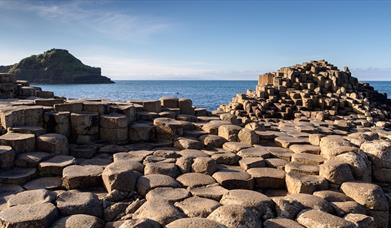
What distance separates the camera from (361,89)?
35.2 m

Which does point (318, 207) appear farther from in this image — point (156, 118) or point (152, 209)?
point (156, 118)

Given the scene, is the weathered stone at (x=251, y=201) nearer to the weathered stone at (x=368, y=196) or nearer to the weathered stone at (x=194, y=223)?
the weathered stone at (x=194, y=223)

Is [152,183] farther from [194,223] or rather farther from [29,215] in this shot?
[29,215]

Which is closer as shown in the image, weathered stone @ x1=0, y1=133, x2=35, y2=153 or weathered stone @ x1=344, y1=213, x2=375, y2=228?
weathered stone @ x1=344, y1=213, x2=375, y2=228

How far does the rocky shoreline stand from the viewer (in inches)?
181

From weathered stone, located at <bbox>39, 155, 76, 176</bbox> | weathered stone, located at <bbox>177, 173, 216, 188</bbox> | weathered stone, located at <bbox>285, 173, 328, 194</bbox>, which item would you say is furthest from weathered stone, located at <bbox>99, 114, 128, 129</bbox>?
weathered stone, located at <bbox>285, 173, 328, 194</bbox>

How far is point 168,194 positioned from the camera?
17.2 feet

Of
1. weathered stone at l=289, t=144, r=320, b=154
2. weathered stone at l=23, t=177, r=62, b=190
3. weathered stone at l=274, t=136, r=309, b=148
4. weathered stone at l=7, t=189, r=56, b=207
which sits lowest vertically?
weathered stone at l=23, t=177, r=62, b=190

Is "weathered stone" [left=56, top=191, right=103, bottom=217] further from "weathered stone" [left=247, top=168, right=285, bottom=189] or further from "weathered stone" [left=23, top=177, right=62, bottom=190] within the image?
"weathered stone" [left=247, top=168, right=285, bottom=189]

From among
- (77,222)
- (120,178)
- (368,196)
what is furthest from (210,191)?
(368,196)

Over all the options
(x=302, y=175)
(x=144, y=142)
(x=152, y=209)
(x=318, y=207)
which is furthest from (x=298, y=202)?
(x=144, y=142)

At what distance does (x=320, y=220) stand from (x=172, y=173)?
8.67 ft

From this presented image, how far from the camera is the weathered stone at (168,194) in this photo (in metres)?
5.07

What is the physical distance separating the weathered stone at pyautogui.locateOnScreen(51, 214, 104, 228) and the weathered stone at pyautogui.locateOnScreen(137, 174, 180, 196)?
1.18m
